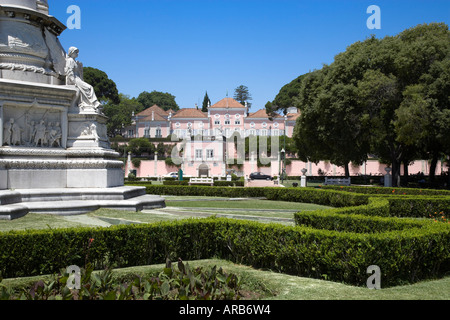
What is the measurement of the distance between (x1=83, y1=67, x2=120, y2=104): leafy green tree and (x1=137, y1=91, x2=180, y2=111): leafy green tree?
1865 centimetres

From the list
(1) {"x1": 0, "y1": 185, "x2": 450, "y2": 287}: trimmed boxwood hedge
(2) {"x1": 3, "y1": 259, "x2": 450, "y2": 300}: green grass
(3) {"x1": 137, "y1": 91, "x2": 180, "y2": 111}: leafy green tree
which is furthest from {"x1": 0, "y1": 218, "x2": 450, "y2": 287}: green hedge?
(3) {"x1": 137, "y1": 91, "x2": 180, "y2": 111}: leafy green tree

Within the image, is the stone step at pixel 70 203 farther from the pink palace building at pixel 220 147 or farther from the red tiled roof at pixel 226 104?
the red tiled roof at pixel 226 104

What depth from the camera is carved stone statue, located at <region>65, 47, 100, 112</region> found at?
13.0 m

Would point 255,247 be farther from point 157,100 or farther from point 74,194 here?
point 157,100

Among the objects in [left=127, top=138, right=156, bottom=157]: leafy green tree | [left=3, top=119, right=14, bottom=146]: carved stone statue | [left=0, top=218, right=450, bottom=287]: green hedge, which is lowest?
[left=0, top=218, right=450, bottom=287]: green hedge

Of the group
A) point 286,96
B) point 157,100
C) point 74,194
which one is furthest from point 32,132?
point 157,100

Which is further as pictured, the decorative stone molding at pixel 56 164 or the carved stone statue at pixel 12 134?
the carved stone statue at pixel 12 134

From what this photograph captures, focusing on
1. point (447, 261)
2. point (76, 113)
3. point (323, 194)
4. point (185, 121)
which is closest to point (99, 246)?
point (447, 261)

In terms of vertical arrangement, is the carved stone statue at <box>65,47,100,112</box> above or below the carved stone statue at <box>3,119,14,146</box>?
above

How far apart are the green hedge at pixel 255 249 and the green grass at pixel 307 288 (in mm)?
265

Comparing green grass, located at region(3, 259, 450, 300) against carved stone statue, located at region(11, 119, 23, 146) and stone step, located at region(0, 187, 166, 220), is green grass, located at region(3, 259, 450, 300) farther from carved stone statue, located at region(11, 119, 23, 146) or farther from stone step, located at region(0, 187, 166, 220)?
carved stone statue, located at region(11, 119, 23, 146)

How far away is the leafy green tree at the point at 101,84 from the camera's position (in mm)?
75150

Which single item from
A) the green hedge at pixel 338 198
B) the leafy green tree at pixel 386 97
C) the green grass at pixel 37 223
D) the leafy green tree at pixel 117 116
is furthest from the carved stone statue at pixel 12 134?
the leafy green tree at pixel 117 116

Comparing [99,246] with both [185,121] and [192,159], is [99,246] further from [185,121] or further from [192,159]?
[185,121]
